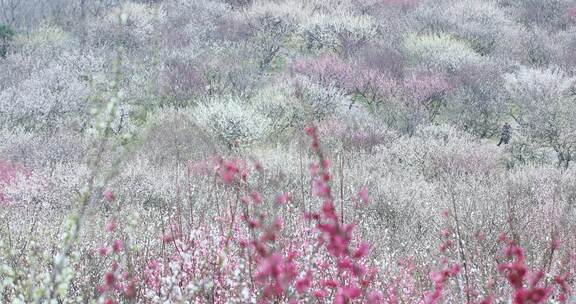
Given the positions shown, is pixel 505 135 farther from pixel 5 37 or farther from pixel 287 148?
pixel 5 37

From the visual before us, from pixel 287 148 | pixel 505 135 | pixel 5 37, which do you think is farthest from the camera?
pixel 5 37

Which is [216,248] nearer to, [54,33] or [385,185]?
[385,185]

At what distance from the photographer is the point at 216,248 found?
434cm

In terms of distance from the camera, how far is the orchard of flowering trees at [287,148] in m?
3.55

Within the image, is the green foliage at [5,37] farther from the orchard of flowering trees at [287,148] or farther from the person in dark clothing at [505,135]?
the person in dark clothing at [505,135]

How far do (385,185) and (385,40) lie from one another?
13.2 m

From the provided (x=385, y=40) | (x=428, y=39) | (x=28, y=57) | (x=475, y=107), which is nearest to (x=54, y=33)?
(x=28, y=57)

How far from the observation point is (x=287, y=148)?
12.8m

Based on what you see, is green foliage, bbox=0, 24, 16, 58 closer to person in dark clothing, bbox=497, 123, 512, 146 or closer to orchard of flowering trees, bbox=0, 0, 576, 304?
orchard of flowering trees, bbox=0, 0, 576, 304

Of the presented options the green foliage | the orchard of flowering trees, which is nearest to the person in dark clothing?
the orchard of flowering trees

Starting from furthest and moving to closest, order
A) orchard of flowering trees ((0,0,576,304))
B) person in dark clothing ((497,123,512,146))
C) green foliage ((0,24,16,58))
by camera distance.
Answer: green foliage ((0,24,16,58)) < person in dark clothing ((497,123,512,146)) < orchard of flowering trees ((0,0,576,304))

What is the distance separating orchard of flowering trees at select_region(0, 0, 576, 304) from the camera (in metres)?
3.55

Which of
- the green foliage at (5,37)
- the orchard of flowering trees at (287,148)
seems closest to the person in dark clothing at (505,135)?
the orchard of flowering trees at (287,148)

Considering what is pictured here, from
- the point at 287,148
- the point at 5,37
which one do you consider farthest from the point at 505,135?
the point at 5,37
